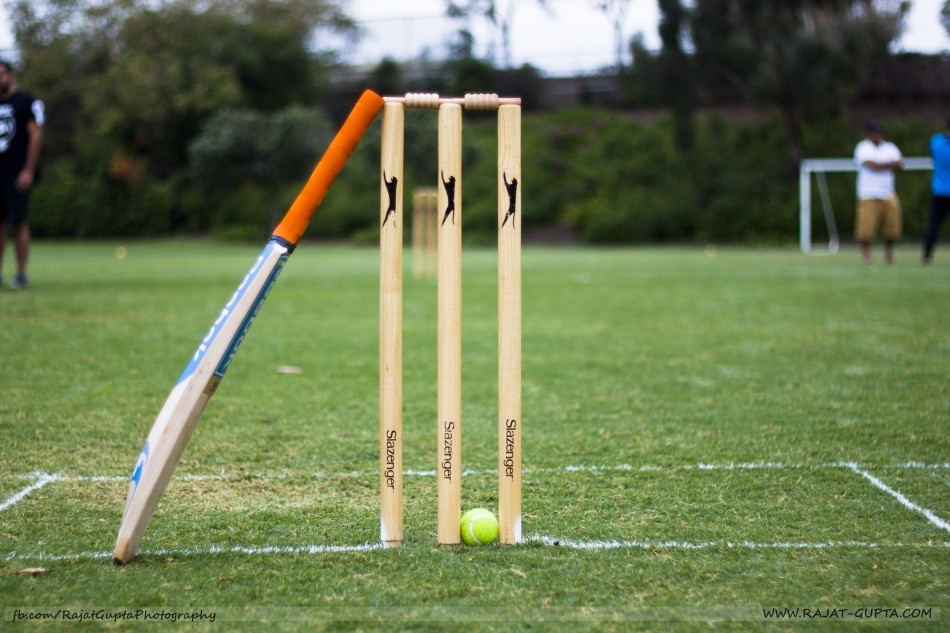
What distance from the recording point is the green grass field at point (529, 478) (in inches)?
96.1

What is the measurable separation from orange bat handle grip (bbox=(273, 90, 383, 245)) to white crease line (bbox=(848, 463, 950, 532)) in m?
2.31

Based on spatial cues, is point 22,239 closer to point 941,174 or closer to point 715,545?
point 715,545

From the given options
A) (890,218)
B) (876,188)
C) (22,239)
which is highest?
(876,188)

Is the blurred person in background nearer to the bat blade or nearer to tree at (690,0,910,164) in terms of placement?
the bat blade

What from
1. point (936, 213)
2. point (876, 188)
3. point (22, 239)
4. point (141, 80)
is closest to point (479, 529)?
point (22, 239)

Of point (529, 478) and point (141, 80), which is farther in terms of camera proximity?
point (141, 80)

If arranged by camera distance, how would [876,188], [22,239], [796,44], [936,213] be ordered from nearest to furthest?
[22,239] < [936,213] < [876,188] < [796,44]

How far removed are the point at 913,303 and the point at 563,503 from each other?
740 cm

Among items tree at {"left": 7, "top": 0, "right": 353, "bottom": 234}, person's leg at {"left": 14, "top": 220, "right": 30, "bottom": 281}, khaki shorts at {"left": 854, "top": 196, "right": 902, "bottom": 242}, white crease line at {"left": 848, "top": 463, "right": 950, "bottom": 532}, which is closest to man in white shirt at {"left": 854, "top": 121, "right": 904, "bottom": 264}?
khaki shorts at {"left": 854, "top": 196, "right": 902, "bottom": 242}

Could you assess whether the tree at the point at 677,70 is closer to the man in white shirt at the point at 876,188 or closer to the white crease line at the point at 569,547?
the man in white shirt at the point at 876,188

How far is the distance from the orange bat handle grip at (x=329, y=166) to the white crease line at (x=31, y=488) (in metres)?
1.45

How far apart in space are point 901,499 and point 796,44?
25563 millimetres

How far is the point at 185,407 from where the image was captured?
2740 millimetres

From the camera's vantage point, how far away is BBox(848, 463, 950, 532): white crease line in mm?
3020
